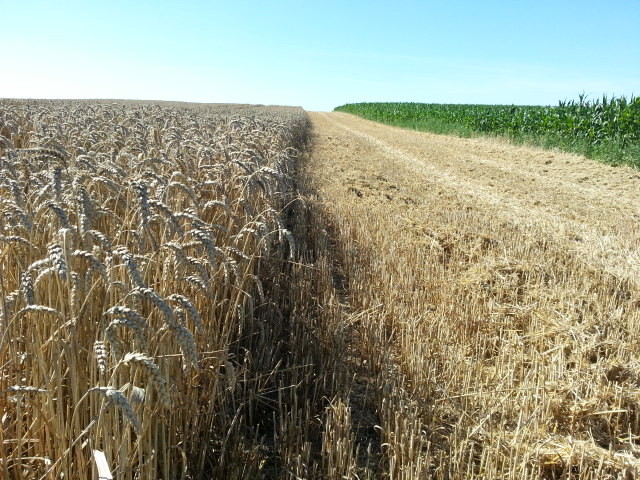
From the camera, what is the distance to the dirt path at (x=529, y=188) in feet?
23.5

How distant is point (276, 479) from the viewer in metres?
2.60

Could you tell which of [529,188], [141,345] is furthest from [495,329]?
[529,188]

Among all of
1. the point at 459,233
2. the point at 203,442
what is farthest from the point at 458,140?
the point at 203,442

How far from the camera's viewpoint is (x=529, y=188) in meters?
11.3

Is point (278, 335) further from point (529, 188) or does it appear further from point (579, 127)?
point (579, 127)

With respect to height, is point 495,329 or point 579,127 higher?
point 579,127

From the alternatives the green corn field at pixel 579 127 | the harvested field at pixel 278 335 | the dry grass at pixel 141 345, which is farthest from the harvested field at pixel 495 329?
the green corn field at pixel 579 127

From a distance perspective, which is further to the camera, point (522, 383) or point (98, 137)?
point (98, 137)

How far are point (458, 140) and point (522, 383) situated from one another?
22157 millimetres

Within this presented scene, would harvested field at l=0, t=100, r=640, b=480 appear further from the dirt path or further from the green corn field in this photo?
the green corn field

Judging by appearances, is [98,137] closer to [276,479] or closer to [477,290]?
[477,290]

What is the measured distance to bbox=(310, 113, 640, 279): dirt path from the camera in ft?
23.5

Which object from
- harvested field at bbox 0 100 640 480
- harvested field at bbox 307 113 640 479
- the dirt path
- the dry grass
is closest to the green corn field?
the dirt path

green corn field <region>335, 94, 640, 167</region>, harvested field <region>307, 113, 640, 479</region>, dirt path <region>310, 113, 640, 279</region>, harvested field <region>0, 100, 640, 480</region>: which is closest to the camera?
harvested field <region>0, 100, 640, 480</region>
